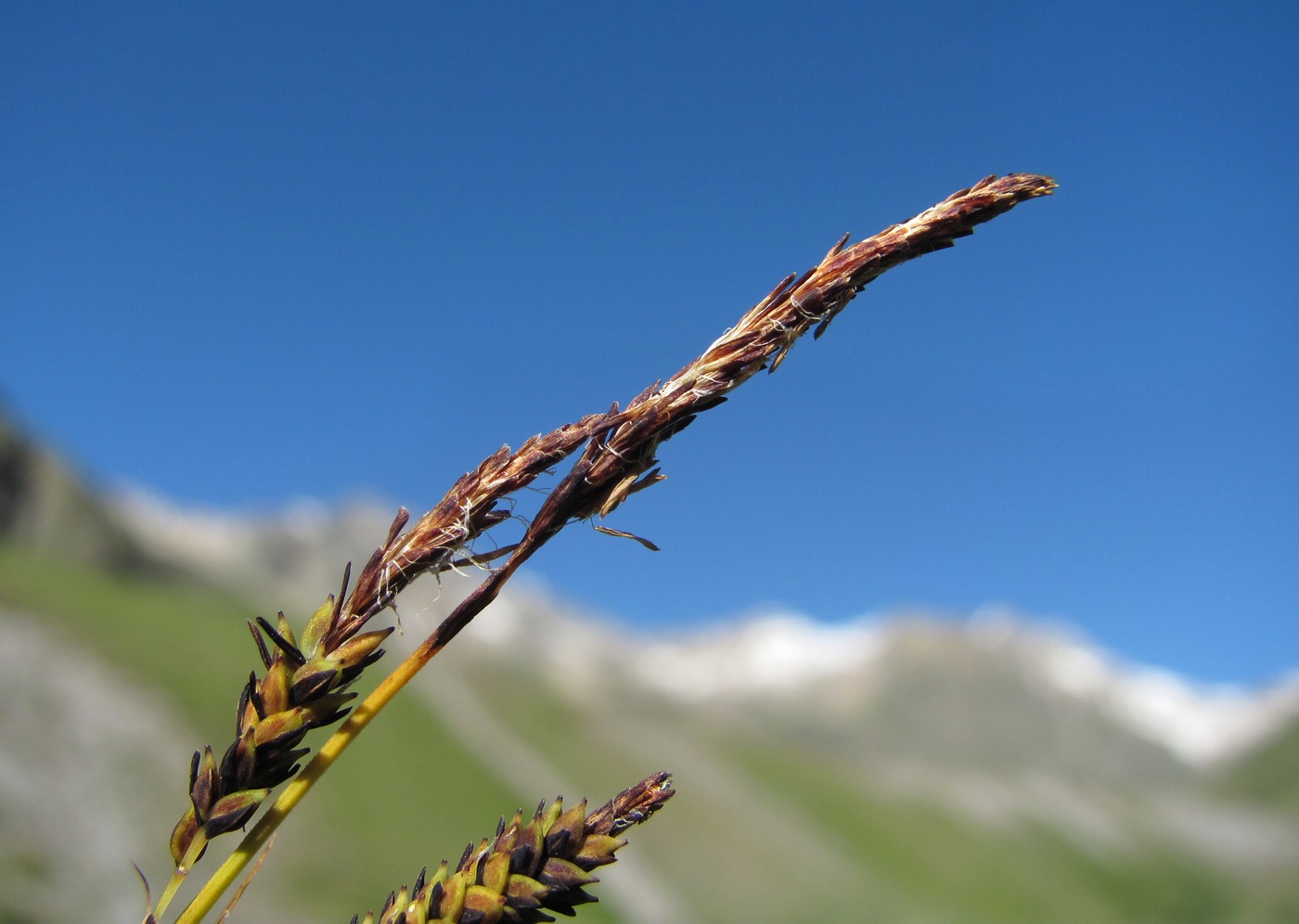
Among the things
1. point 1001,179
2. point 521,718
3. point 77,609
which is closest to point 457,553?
point 1001,179

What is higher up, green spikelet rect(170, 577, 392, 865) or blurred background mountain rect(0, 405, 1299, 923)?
blurred background mountain rect(0, 405, 1299, 923)

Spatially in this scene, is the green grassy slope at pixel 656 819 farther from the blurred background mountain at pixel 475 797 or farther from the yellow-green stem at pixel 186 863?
the yellow-green stem at pixel 186 863

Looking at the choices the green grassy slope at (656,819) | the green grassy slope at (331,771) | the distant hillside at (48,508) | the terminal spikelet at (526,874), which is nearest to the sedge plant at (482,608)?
the terminal spikelet at (526,874)

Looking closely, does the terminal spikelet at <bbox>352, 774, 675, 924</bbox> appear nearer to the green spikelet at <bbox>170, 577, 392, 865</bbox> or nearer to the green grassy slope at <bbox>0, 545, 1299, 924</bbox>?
the green spikelet at <bbox>170, 577, 392, 865</bbox>

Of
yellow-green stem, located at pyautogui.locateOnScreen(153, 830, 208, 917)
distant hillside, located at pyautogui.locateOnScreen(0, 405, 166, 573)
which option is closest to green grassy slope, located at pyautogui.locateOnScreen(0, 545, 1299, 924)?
distant hillside, located at pyautogui.locateOnScreen(0, 405, 166, 573)

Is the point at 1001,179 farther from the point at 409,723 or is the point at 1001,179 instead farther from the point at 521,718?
the point at 521,718

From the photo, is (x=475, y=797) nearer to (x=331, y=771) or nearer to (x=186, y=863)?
(x=331, y=771)

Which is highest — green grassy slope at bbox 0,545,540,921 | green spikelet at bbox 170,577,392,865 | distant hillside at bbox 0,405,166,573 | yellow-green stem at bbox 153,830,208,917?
distant hillside at bbox 0,405,166,573

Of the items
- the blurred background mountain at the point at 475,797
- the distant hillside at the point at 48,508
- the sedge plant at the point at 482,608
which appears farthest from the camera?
the distant hillside at the point at 48,508

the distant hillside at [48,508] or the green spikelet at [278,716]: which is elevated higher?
the distant hillside at [48,508]
